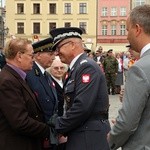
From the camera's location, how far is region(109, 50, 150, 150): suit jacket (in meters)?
2.95

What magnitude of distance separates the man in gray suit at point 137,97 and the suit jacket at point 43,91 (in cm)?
131

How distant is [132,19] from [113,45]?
6755cm

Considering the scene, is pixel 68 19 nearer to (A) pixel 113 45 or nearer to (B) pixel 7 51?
(A) pixel 113 45

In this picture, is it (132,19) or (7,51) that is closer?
(132,19)

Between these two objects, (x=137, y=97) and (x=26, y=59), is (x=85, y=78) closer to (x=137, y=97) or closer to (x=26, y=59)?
(x=26, y=59)

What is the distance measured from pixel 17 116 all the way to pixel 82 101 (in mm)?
553

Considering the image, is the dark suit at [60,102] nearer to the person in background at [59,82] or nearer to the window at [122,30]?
the person in background at [59,82]

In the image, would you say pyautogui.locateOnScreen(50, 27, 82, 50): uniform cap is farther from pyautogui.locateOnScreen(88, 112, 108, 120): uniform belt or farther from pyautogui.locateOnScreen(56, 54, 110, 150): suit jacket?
pyautogui.locateOnScreen(88, 112, 108, 120): uniform belt

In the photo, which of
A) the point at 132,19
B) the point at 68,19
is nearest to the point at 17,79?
the point at 132,19

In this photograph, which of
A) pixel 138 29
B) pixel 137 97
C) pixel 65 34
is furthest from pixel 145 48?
pixel 65 34

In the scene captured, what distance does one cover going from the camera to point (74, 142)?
3.92 m

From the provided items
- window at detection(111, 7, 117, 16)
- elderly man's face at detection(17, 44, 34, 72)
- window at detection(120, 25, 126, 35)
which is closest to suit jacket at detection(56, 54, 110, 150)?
elderly man's face at detection(17, 44, 34, 72)

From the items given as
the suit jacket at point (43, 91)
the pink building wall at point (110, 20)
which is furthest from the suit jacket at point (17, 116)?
the pink building wall at point (110, 20)

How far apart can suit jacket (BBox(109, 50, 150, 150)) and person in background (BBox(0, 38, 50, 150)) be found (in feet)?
3.15
